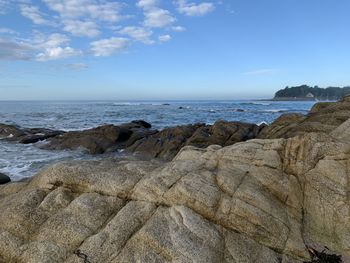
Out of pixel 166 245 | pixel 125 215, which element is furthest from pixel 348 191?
pixel 125 215

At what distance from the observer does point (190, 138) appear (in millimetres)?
29328

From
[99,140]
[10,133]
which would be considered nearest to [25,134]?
[10,133]

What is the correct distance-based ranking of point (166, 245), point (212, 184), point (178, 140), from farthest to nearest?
point (178, 140), point (212, 184), point (166, 245)

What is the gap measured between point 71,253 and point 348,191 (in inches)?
260

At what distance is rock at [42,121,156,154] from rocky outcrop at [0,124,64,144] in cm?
253

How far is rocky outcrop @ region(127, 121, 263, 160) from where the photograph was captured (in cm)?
2861

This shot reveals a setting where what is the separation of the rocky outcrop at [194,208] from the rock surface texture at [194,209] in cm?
2

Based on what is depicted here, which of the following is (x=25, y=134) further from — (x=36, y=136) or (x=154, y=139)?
(x=154, y=139)

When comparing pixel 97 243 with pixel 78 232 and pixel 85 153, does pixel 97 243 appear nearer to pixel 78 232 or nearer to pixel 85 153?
pixel 78 232

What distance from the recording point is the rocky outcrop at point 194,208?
823 centimetres

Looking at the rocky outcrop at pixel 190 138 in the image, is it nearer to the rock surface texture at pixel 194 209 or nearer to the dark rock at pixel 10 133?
the dark rock at pixel 10 133

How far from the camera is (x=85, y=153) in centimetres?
3073

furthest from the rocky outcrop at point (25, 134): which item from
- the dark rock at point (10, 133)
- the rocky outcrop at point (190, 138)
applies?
the rocky outcrop at point (190, 138)

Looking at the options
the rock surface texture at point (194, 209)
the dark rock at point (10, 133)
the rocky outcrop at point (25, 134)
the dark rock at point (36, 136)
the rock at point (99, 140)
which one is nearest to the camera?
the rock surface texture at point (194, 209)
